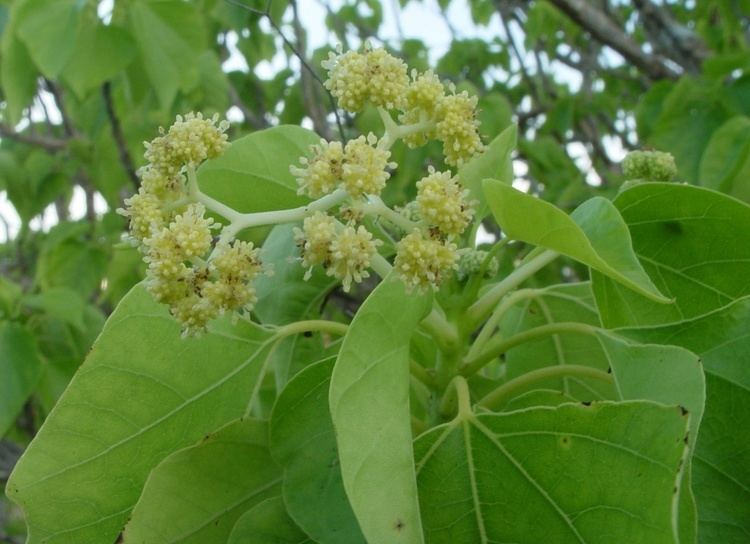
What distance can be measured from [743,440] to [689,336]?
100 mm

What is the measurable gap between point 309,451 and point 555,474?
240mm

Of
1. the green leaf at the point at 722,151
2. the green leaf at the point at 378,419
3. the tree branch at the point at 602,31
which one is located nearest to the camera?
the green leaf at the point at 378,419

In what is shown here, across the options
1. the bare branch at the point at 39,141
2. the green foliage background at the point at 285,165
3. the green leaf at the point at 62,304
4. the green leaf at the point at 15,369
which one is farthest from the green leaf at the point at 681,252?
the bare branch at the point at 39,141

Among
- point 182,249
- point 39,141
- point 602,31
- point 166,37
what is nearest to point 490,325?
point 182,249

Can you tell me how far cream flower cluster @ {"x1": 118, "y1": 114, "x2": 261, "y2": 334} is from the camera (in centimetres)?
76

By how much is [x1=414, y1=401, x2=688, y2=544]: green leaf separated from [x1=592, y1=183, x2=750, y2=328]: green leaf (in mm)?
198

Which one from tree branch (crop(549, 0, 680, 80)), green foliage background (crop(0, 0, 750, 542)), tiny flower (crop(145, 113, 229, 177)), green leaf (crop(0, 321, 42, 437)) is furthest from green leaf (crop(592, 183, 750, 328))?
tree branch (crop(549, 0, 680, 80))

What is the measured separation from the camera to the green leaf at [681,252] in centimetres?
86

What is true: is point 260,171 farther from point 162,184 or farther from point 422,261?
point 422,261

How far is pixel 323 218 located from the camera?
0.76 meters

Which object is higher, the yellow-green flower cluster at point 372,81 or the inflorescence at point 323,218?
the yellow-green flower cluster at point 372,81

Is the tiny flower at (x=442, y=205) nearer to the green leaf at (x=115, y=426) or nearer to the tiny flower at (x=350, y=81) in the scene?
the tiny flower at (x=350, y=81)

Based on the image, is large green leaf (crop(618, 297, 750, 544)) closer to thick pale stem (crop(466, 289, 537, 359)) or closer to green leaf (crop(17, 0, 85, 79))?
thick pale stem (crop(466, 289, 537, 359))

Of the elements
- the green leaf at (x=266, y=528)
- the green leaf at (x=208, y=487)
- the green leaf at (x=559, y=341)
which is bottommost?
the green leaf at (x=266, y=528)
